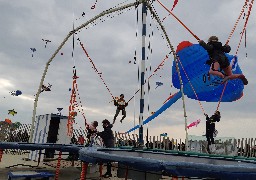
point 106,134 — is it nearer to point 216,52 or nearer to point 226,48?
point 216,52

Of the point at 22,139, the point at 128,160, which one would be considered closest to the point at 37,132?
the point at 22,139

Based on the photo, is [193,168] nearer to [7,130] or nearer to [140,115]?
[140,115]

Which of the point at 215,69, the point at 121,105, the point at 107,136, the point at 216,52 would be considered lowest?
the point at 107,136

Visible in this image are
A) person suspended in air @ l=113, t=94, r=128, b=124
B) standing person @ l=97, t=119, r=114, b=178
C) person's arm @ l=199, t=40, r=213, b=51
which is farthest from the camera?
person suspended in air @ l=113, t=94, r=128, b=124

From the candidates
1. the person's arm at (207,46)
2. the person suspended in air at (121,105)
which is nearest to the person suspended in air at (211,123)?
the person's arm at (207,46)

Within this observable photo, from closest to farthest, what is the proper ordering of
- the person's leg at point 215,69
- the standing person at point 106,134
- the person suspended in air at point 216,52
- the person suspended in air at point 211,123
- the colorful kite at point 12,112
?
the person suspended in air at point 216,52, the person's leg at point 215,69, the standing person at point 106,134, the person suspended in air at point 211,123, the colorful kite at point 12,112

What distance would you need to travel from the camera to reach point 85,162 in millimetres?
4031

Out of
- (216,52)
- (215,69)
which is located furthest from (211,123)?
(216,52)

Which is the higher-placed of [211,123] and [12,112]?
[12,112]

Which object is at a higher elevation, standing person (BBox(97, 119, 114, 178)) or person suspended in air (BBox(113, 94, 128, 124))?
person suspended in air (BBox(113, 94, 128, 124))

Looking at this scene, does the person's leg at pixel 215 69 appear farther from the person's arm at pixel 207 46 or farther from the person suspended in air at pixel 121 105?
the person suspended in air at pixel 121 105

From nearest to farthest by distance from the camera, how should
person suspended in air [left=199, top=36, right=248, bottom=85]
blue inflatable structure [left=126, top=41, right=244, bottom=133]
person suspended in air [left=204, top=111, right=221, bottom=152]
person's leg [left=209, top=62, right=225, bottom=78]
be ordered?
A: person suspended in air [left=199, top=36, right=248, bottom=85] → person's leg [left=209, top=62, right=225, bottom=78] → person suspended in air [left=204, top=111, right=221, bottom=152] → blue inflatable structure [left=126, top=41, right=244, bottom=133]

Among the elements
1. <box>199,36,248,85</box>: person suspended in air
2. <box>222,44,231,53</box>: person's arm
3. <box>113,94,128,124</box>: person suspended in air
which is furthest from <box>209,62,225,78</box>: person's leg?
<box>113,94,128,124</box>: person suspended in air

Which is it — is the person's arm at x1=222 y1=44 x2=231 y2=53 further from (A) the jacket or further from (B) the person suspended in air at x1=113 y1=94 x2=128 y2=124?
(B) the person suspended in air at x1=113 y1=94 x2=128 y2=124
